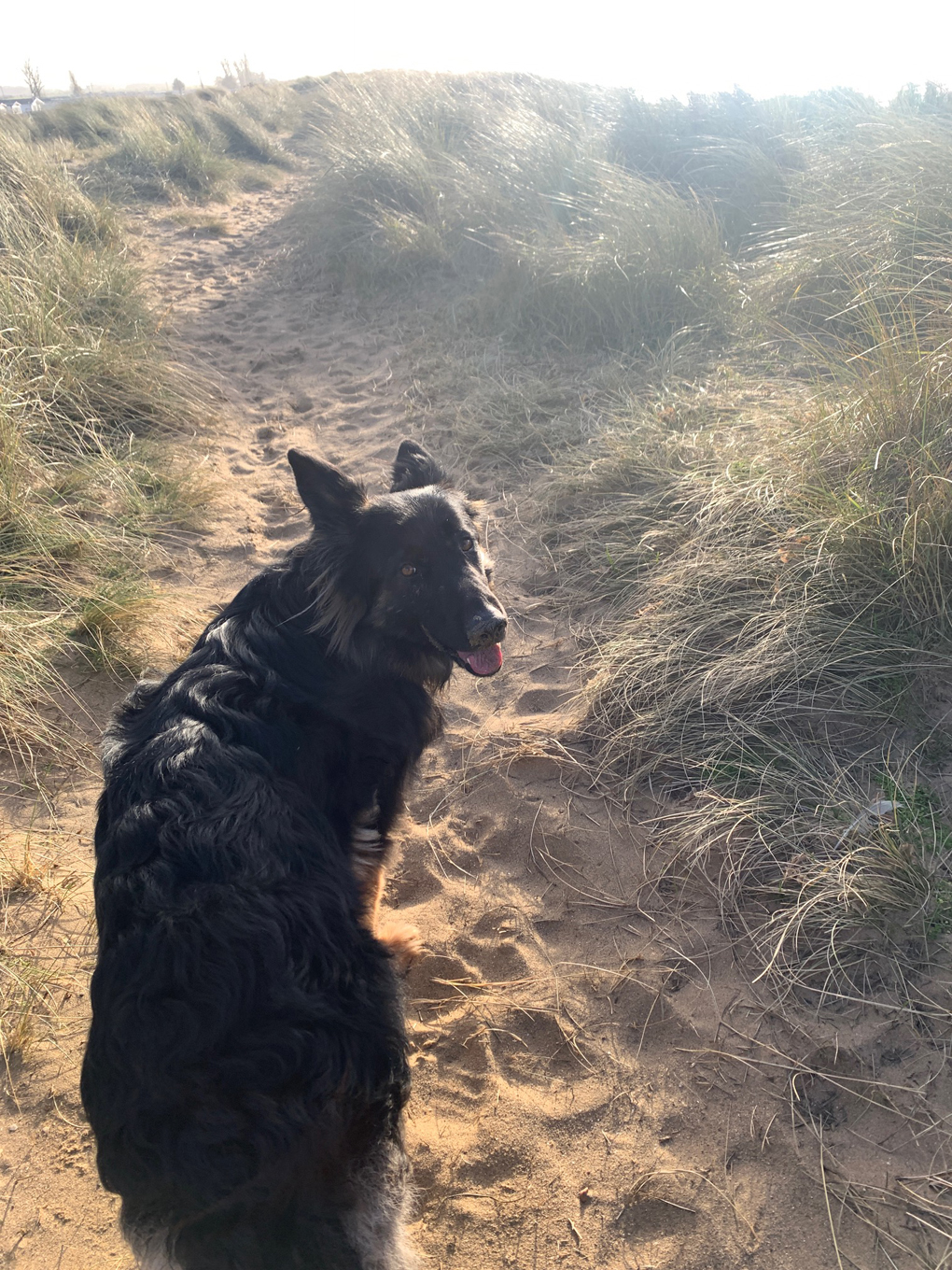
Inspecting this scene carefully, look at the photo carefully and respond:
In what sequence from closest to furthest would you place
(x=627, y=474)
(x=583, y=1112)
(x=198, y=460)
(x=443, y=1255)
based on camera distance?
(x=443, y=1255) < (x=583, y=1112) < (x=627, y=474) < (x=198, y=460)

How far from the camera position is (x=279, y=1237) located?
5.24 feet

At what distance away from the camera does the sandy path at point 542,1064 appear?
6.73 feet

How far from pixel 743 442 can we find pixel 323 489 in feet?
9.45

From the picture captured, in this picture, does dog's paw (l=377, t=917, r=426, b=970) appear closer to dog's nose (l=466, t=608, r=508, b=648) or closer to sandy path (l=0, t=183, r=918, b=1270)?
sandy path (l=0, t=183, r=918, b=1270)

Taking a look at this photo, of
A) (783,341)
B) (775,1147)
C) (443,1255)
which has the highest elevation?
(783,341)

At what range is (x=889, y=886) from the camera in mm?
2412

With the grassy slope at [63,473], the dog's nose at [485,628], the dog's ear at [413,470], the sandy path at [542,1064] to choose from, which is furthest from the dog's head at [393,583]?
the grassy slope at [63,473]

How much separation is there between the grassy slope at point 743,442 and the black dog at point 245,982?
1.35 meters

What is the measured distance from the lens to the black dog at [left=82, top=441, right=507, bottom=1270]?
1.60 metres

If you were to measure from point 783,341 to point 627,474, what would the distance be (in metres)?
2.13

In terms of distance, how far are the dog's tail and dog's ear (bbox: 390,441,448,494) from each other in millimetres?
2592

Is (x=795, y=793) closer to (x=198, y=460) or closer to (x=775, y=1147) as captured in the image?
(x=775, y=1147)

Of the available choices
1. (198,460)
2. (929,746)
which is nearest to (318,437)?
(198,460)

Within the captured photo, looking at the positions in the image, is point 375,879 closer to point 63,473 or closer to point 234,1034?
point 234,1034
